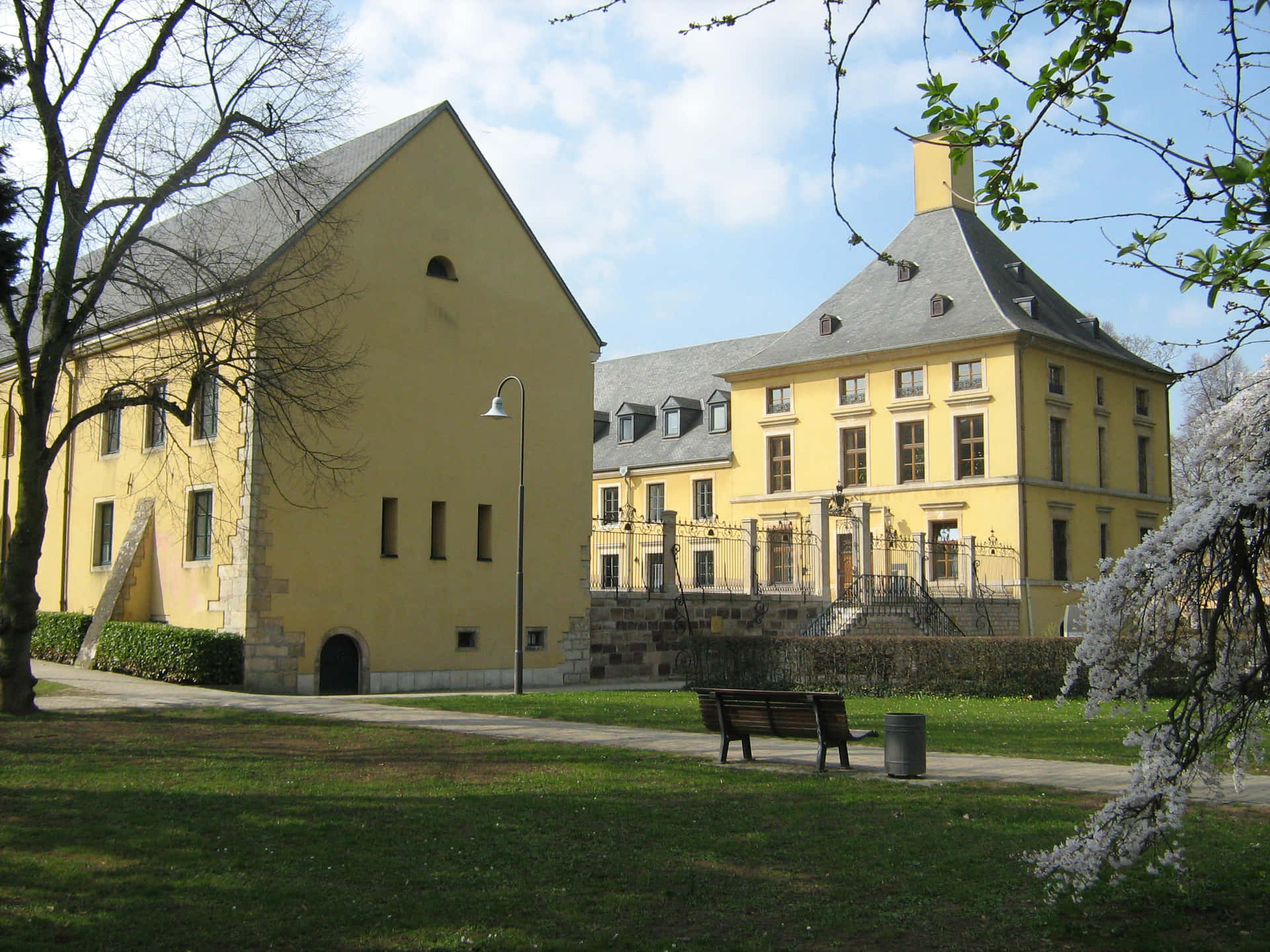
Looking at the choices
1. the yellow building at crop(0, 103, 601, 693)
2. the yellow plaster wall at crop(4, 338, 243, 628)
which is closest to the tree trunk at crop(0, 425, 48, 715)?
the yellow building at crop(0, 103, 601, 693)

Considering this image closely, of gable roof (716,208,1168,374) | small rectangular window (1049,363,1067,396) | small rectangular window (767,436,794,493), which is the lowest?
small rectangular window (767,436,794,493)

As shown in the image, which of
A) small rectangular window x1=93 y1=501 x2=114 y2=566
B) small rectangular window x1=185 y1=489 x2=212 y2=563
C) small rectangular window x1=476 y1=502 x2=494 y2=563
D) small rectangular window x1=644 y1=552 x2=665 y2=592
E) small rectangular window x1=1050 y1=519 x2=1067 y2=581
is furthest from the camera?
small rectangular window x1=1050 y1=519 x2=1067 y2=581

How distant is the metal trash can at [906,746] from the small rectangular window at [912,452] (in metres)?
31.9

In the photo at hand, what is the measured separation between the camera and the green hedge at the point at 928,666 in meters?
23.9

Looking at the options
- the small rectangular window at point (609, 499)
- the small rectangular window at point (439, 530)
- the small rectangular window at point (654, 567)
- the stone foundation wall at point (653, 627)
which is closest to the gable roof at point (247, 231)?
the small rectangular window at point (439, 530)

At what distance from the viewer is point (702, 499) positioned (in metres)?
49.8

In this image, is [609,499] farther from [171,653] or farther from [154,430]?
[171,653]

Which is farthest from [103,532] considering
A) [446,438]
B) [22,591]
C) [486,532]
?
[22,591]

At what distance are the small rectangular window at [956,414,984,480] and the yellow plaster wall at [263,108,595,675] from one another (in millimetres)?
17677

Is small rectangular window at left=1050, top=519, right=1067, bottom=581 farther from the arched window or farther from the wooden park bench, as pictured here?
the wooden park bench

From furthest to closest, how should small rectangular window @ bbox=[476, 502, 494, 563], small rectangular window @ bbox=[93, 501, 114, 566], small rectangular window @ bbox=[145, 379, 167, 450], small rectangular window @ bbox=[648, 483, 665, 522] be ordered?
small rectangular window @ bbox=[648, 483, 665, 522] < small rectangular window @ bbox=[93, 501, 114, 566] < small rectangular window @ bbox=[476, 502, 494, 563] < small rectangular window @ bbox=[145, 379, 167, 450]

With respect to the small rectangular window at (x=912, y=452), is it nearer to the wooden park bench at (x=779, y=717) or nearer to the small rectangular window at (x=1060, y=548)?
the small rectangular window at (x=1060, y=548)

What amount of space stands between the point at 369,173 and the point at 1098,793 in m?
19.0

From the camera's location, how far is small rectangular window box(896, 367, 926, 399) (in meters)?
43.1
